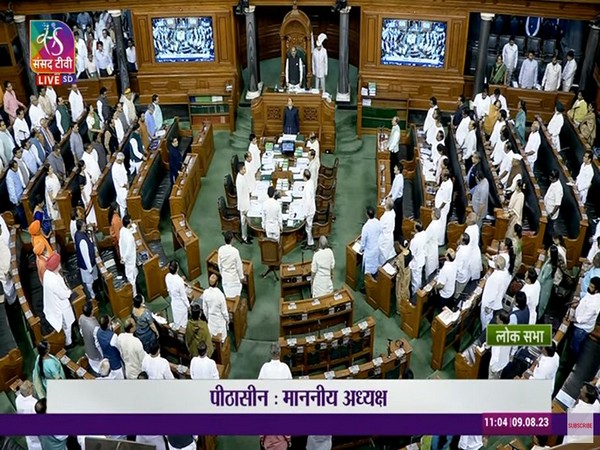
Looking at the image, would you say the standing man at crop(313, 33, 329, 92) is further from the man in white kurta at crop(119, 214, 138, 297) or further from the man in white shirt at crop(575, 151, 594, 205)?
the man in white kurta at crop(119, 214, 138, 297)

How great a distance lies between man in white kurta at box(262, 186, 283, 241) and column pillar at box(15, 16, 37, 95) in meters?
7.88

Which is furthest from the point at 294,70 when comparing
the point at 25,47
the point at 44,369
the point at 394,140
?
the point at 44,369

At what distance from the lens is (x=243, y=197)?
1333 centimetres

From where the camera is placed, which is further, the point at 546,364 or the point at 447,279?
the point at 447,279

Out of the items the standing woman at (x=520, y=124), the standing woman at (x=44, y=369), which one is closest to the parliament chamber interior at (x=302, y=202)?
the standing woman at (x=44, y=369)

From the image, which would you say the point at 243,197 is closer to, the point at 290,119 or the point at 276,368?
the point at 290,119

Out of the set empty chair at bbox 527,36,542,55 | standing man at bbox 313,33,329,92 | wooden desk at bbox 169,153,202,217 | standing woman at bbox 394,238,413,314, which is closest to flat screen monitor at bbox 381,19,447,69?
standing man at bbox 313,33,329,92

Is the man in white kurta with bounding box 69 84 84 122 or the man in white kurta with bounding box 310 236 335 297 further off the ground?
the man in white kurta with bounding box 69 84 84 122

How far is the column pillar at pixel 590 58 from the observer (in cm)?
1590

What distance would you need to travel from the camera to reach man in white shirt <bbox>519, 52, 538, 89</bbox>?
54.9 feet

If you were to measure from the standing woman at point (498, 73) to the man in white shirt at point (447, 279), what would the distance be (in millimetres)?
7011

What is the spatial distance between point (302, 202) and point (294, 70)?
4714 millimetres

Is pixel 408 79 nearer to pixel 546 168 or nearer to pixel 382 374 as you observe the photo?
pixel 546 168

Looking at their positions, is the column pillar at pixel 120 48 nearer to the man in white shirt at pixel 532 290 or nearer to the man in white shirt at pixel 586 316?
the man in white shirt at pixel 532 290
